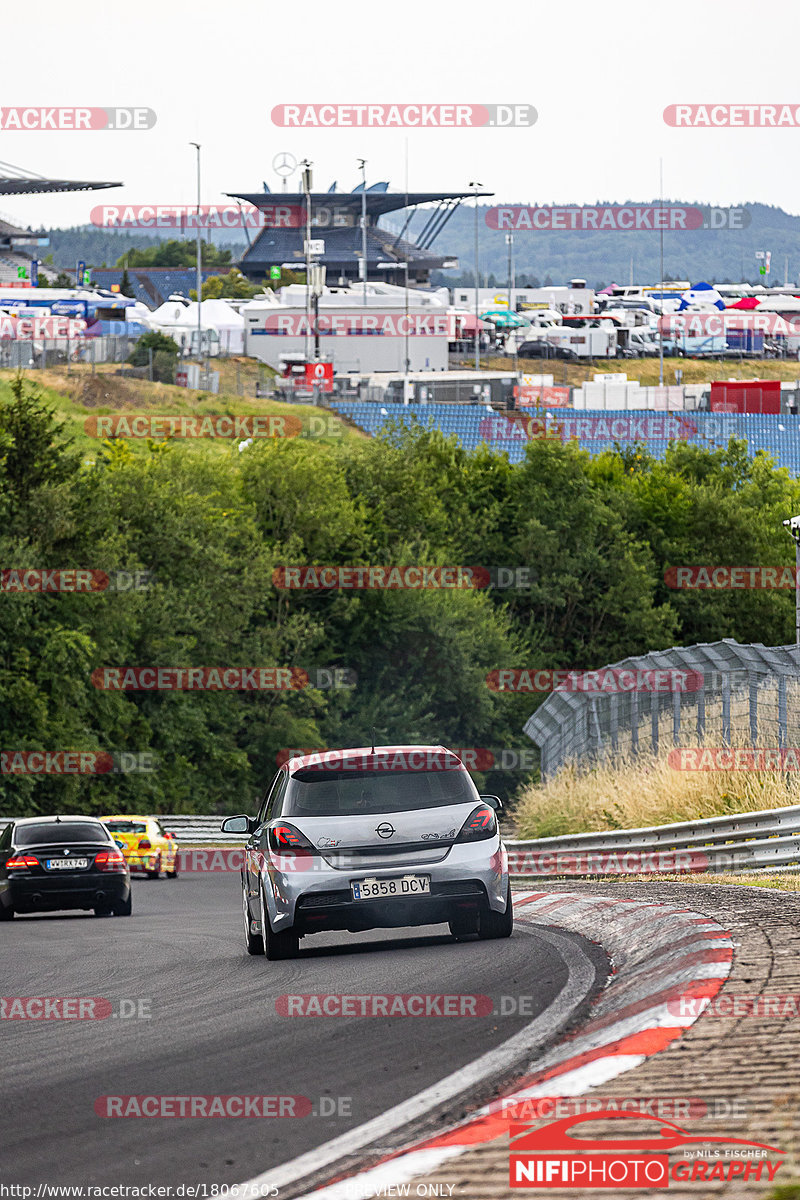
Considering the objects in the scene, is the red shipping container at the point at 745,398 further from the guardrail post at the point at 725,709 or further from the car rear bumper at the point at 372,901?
the car rear bumper at the point at 372,901

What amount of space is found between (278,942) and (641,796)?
11.7 metres

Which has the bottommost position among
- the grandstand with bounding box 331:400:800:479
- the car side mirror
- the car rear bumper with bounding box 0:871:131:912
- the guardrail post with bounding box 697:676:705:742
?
the car rear bumper with bounding box 0:871:131:912

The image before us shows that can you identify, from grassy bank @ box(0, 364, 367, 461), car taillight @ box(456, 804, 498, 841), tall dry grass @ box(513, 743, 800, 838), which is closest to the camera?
car taillight @ box(456, 804, 498, 841)

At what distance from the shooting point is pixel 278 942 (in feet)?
37.6

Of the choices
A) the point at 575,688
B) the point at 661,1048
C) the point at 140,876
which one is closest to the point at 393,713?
the point at 140,876

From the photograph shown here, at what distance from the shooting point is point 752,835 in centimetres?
1688

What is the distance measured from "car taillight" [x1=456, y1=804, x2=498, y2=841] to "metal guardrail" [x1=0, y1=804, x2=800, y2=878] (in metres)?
5.12

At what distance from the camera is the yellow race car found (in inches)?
1248

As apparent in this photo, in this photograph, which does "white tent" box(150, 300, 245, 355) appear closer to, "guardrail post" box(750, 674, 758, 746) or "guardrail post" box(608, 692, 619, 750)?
"guardrail post" box(608, 692, 619, 750)

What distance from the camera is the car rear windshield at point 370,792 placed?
1155 cm

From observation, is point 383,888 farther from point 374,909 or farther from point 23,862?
point 23,862

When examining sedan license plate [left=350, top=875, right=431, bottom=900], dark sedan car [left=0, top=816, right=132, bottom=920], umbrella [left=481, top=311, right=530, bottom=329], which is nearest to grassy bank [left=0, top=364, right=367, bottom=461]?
umbrella [left=481, top=311, right=530, bottom=329]

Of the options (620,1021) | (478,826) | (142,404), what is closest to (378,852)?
(478,826)

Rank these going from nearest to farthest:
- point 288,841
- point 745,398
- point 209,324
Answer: point 288,841 → point 745,398 → point 209,324
